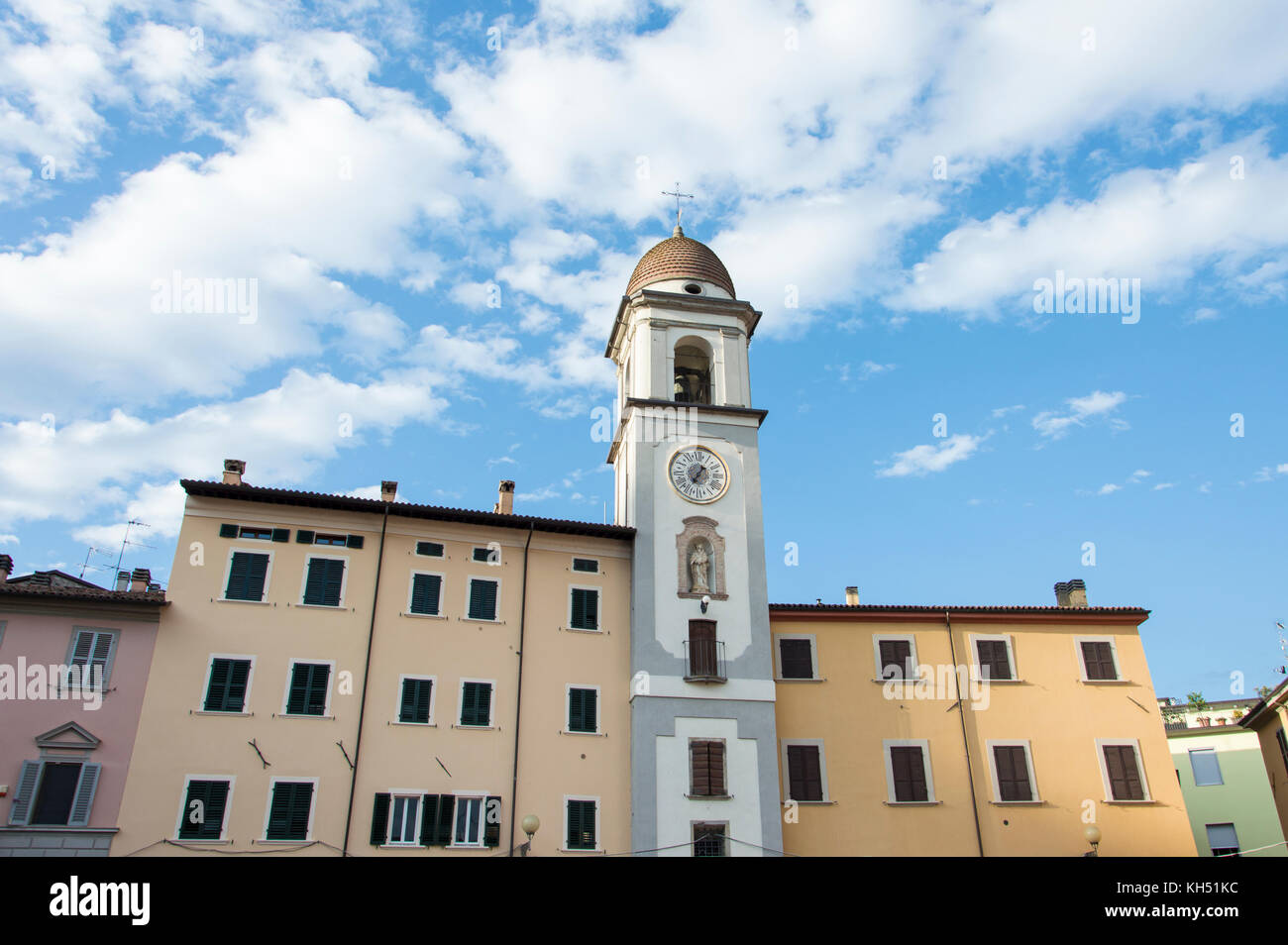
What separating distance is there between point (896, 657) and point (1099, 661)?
7.64 metres

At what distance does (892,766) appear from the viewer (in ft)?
100.0

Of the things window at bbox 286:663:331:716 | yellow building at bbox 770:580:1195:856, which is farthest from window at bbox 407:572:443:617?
yellow building at bbox 770:580:1195:856

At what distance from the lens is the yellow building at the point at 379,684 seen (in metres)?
25.4

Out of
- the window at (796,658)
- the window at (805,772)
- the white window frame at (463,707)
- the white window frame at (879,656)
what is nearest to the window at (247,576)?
the white window frame at (463,707)

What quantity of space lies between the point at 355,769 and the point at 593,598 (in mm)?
9053

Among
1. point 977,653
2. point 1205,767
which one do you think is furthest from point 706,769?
point 1205,767

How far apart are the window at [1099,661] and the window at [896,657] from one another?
633 cm

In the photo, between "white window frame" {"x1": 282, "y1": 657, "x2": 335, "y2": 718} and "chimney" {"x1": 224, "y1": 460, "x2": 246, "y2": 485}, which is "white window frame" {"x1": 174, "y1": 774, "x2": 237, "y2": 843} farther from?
"chimney" {"x1": 224, "y1": 460, "x2": 246, "y2": 485}

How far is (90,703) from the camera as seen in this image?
25.4 metres

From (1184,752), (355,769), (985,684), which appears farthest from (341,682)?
(1184,752)

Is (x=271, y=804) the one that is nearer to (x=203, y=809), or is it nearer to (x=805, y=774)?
(x=203, y=809)

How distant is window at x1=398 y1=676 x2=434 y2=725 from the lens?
2738cm
